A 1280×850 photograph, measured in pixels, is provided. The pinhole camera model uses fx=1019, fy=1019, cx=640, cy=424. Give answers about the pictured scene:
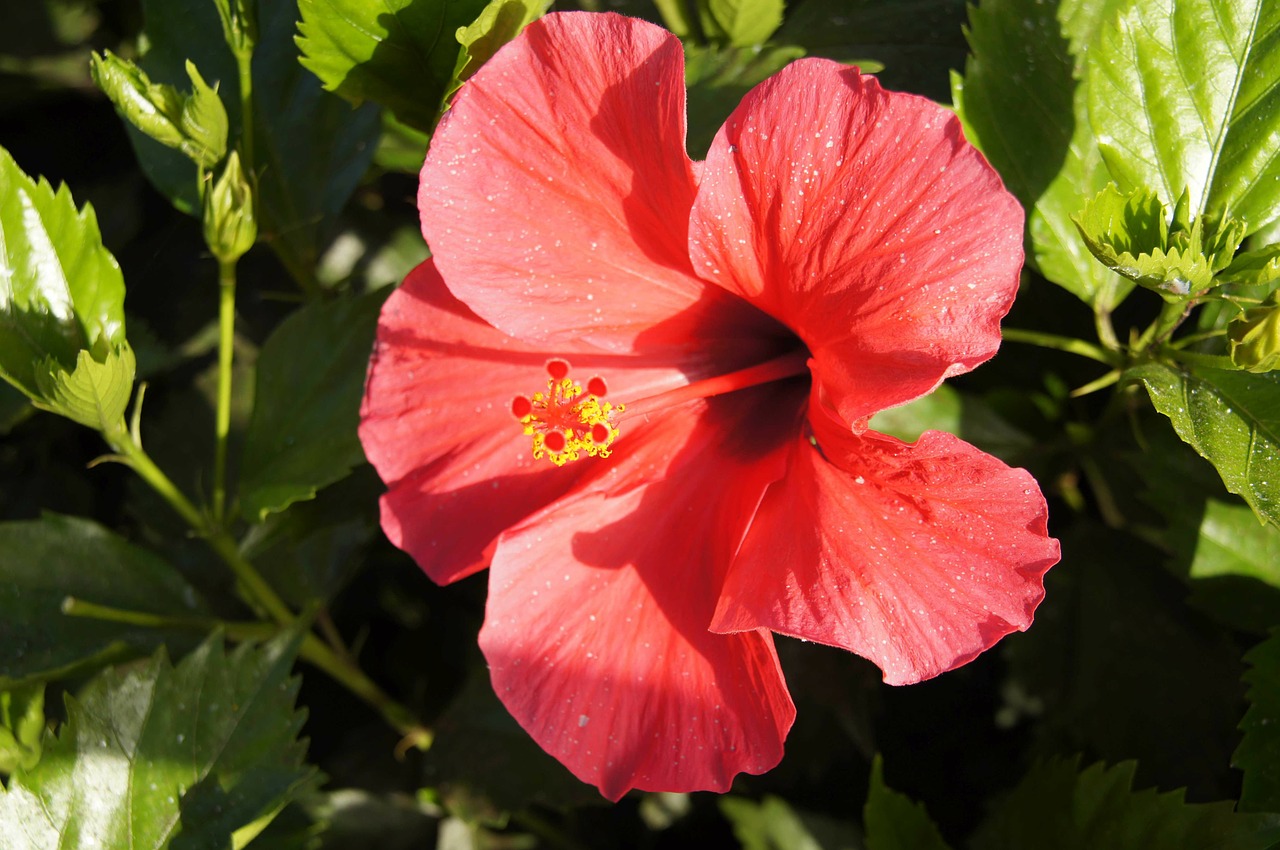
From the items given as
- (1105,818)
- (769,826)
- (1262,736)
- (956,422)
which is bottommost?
(769,826)

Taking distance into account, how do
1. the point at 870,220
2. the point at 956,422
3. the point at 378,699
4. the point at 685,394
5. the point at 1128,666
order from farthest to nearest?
the point at 378,699
the point at 1128,666
the point at 956,422
the point at 685,394
the point at 870,220

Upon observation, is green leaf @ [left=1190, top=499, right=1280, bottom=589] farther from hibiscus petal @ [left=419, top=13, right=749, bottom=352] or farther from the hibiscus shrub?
hibiscus petal @ [left=419, top=13, right=749, bottom=352]

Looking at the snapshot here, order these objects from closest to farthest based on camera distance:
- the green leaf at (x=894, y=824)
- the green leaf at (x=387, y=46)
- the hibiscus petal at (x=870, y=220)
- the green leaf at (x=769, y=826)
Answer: the hibiscus petal at (x=870, y=220) → the green leaf at (x=387, y=46) → the green leaf at (x=894, y=824) → the green leaf at (x=769, y=826)

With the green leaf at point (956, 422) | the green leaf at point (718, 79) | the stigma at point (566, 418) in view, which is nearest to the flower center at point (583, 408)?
the stigma at point (566, 418)

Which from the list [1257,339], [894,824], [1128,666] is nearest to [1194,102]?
[1257,339]

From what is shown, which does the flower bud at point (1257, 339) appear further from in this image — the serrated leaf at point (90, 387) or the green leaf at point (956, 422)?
the serrated leaf at point (90, 387)

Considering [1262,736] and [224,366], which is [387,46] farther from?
[1262,736]

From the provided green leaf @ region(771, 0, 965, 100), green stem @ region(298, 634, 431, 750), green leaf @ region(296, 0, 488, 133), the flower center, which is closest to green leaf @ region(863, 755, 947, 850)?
the flower center
